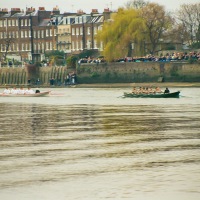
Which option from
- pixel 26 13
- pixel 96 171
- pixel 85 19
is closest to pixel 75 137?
pixel 96 171

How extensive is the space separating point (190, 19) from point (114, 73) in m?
14.8

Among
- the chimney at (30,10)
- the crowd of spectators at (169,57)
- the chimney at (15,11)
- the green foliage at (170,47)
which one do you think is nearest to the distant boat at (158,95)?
the crowd of spectators at (169,57)

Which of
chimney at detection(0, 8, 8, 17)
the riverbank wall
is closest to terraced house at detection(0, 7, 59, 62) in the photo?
chimney at detection(0, 8, 8, 17)

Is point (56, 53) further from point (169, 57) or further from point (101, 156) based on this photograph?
point (101, 156)

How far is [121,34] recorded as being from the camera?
A: 11962cm

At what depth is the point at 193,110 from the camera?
2584 inches

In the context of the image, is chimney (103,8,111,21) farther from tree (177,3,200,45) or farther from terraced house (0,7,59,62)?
terraced house (0,7,59,62)

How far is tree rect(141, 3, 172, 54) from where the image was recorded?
11844 cm

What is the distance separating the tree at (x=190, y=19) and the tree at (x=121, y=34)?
893cm

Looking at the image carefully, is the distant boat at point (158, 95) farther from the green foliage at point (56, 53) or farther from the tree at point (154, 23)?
the green foliage at point (56, 53)

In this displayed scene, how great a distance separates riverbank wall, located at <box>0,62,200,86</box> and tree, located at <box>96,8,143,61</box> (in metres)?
1.65

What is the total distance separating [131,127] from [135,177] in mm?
17726

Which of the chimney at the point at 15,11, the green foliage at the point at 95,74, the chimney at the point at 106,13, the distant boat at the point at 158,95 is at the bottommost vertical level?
the distant boat at the point at 158,95

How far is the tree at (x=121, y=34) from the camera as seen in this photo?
118 metres
